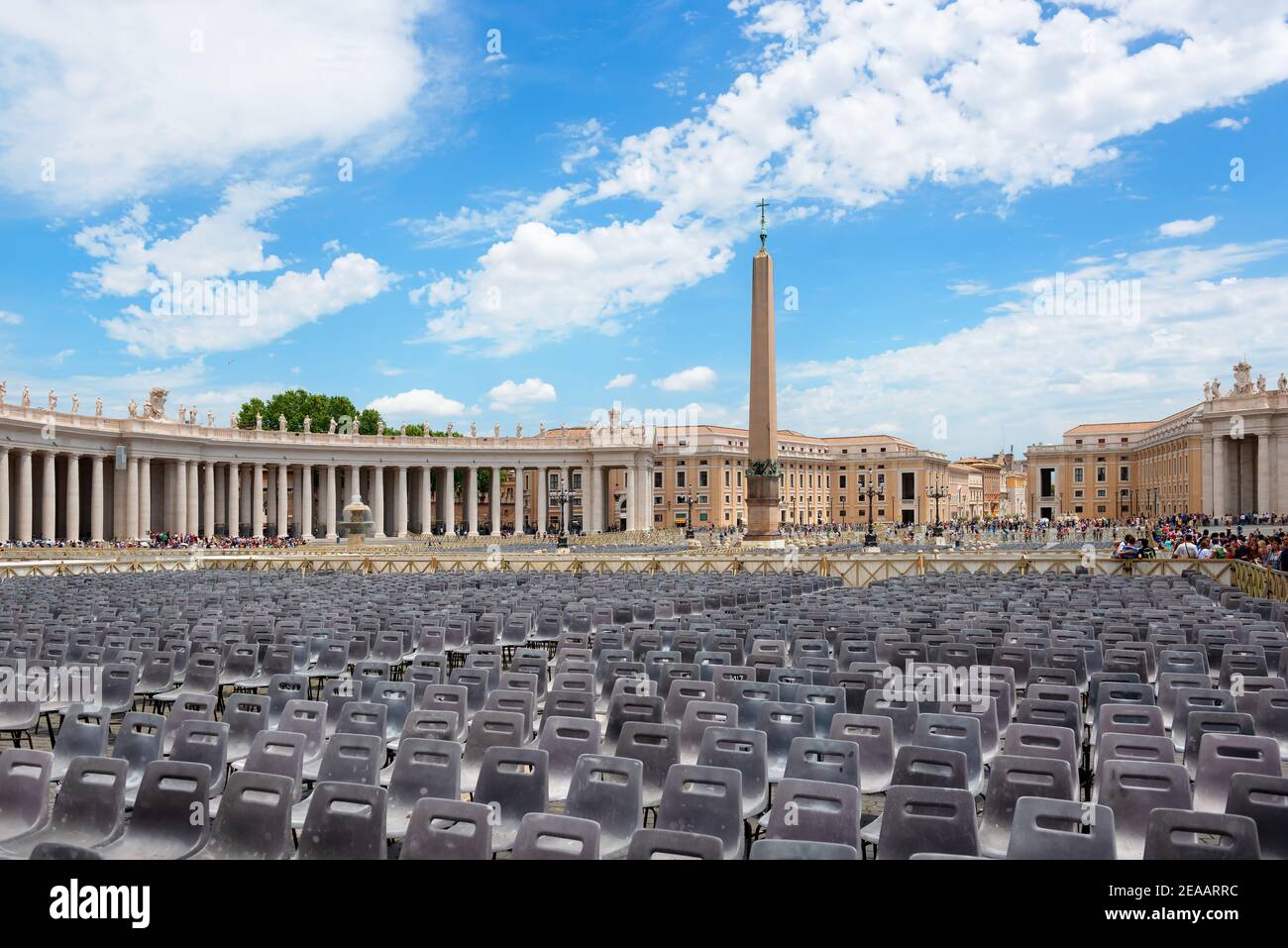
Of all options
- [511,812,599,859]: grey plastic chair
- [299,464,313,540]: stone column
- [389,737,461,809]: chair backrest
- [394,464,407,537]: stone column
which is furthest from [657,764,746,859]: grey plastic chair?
[394,464,407,537]: stone column

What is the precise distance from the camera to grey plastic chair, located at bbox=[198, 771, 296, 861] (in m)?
5.29

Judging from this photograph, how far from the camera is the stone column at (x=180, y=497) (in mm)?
73625

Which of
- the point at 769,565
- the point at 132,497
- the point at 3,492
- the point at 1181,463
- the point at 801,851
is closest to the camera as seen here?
the point at 801,851

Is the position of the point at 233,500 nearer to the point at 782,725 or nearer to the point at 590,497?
the point at 590,497

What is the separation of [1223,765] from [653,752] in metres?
3.90

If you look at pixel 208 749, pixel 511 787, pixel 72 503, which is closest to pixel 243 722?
pixel 208 749

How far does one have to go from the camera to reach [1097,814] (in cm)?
441

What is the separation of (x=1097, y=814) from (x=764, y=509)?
A: 141ft

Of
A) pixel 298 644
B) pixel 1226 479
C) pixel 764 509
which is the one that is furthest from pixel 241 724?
pixel 1226 479

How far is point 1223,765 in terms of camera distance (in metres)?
5.94

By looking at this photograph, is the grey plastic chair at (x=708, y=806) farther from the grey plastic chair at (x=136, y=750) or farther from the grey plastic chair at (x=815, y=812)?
the grey plastic chair at (x=136, y=750)

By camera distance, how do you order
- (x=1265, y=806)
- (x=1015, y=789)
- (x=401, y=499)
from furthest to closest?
1. (x=401, y=499)
2. (x=1015, y=789)
3. (x=1265, y=806)

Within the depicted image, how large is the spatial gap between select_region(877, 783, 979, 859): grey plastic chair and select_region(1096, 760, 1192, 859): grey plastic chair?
124 centimetres

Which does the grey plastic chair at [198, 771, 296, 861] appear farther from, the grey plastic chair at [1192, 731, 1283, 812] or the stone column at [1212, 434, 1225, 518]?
the stone column at [1212, 434, 1225, 518]
